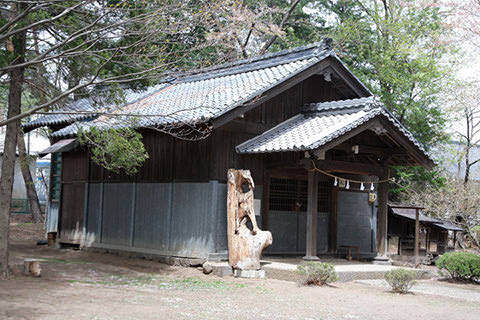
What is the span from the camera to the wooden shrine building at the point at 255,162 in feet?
44.1

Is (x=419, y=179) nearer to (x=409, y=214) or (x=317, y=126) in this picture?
(x=409, y=214)

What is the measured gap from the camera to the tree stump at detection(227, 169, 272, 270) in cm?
1277

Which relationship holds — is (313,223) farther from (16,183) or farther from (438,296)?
(16,183)

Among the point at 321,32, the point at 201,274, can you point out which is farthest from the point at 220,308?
the point at 321,32

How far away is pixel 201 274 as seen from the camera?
13.1m

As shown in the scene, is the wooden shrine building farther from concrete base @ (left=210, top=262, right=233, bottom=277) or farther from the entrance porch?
concrete base @ (left=210, top=262, right=233, bottom=277)

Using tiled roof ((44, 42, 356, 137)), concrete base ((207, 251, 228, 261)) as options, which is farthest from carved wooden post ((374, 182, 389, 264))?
concrete base ((207, 251, 228, 261))

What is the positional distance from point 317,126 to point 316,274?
12.9 ft

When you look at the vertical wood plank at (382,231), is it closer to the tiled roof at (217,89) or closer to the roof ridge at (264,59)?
the tiled roof at (217,89)

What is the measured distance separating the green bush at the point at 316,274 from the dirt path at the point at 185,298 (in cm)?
28

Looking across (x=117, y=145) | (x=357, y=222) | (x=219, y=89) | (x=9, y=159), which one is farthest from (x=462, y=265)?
(x=9, y=159)

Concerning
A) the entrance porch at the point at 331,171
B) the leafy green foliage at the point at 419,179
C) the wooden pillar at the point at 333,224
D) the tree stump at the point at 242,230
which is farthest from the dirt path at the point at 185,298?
the leafy green foliage at the point at 419,179

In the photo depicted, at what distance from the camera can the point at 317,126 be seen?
45.5 ft

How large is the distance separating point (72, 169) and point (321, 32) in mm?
14739
